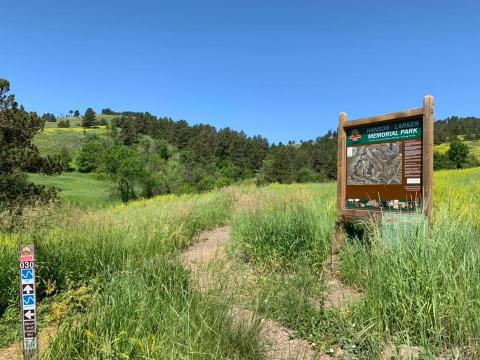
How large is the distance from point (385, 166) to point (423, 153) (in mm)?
692

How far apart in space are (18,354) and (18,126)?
1638cm

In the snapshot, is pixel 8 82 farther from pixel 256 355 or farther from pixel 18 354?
pixel 256 355

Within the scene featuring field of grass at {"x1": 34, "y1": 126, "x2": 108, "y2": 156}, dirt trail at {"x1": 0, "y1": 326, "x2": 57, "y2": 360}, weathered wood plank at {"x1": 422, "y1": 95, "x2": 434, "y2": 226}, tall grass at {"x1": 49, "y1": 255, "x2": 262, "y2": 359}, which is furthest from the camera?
field of grass at {"x1": 34, "y1": 126, "x2": 108, "y2": 156}

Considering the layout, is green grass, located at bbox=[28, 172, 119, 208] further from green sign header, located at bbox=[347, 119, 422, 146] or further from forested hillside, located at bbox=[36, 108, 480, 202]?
green sign header, located at bbox=[347, 119, 422, 146]

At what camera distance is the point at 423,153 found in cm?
536

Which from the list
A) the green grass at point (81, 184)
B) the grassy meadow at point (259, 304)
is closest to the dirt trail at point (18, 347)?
the grassy meadow at point (259, 304)

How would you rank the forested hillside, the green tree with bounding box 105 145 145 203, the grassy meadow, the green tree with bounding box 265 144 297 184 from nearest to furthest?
the grassy meadow, the green tree with bounding box 105 145 145 203, the forested hillside, the green tree with bounding box 265 144 297 184

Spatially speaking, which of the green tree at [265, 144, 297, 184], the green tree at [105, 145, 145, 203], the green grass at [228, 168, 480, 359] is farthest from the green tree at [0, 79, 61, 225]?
the green tree at [265, 144, 297, 184]

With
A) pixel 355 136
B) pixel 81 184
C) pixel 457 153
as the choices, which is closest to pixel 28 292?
pixel 355 136

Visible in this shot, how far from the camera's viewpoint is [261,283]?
463 cm

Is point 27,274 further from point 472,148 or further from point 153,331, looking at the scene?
point 472,148

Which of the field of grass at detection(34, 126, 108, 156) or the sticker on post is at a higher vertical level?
the field of grass at detection(34, 126, 108, 156)

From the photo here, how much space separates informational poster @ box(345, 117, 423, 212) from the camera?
552cm

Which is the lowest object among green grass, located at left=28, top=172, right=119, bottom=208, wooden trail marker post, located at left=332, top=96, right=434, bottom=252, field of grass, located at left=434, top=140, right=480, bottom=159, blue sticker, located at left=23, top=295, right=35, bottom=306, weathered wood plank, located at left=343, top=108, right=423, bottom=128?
green grass, located at left=28, top=172, right=119, bottom=208
